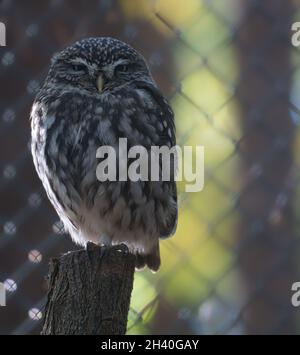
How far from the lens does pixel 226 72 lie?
3.86m

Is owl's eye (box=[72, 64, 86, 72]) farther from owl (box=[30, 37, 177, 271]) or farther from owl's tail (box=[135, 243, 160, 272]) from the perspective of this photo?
owl's tail (box=[135, 243, 160, 272])

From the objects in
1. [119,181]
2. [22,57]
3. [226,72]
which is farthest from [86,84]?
[226,72]

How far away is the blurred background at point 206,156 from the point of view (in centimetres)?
360

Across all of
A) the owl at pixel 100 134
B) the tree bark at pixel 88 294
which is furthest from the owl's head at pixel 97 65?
the tree bark at pixel 88 294

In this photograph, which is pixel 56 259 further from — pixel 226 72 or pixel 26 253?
pixel 226 72

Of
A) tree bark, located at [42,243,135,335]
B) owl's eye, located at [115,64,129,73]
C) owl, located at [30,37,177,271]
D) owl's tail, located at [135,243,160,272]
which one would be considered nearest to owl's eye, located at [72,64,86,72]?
owl, located at [30,37,177,271]

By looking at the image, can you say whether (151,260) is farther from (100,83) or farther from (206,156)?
(100,83)

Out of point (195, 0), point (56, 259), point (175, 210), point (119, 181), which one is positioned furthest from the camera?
point (195, 0)

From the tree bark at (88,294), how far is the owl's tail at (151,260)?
0.90 m

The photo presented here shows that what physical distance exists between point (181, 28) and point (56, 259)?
145 cm

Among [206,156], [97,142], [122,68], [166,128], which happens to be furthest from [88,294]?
[206,156]

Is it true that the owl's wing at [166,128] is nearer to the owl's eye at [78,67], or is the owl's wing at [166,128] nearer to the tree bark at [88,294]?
the owl's eye at [78,67]

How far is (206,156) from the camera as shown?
3.61m

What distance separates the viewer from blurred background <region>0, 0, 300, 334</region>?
3.60m
